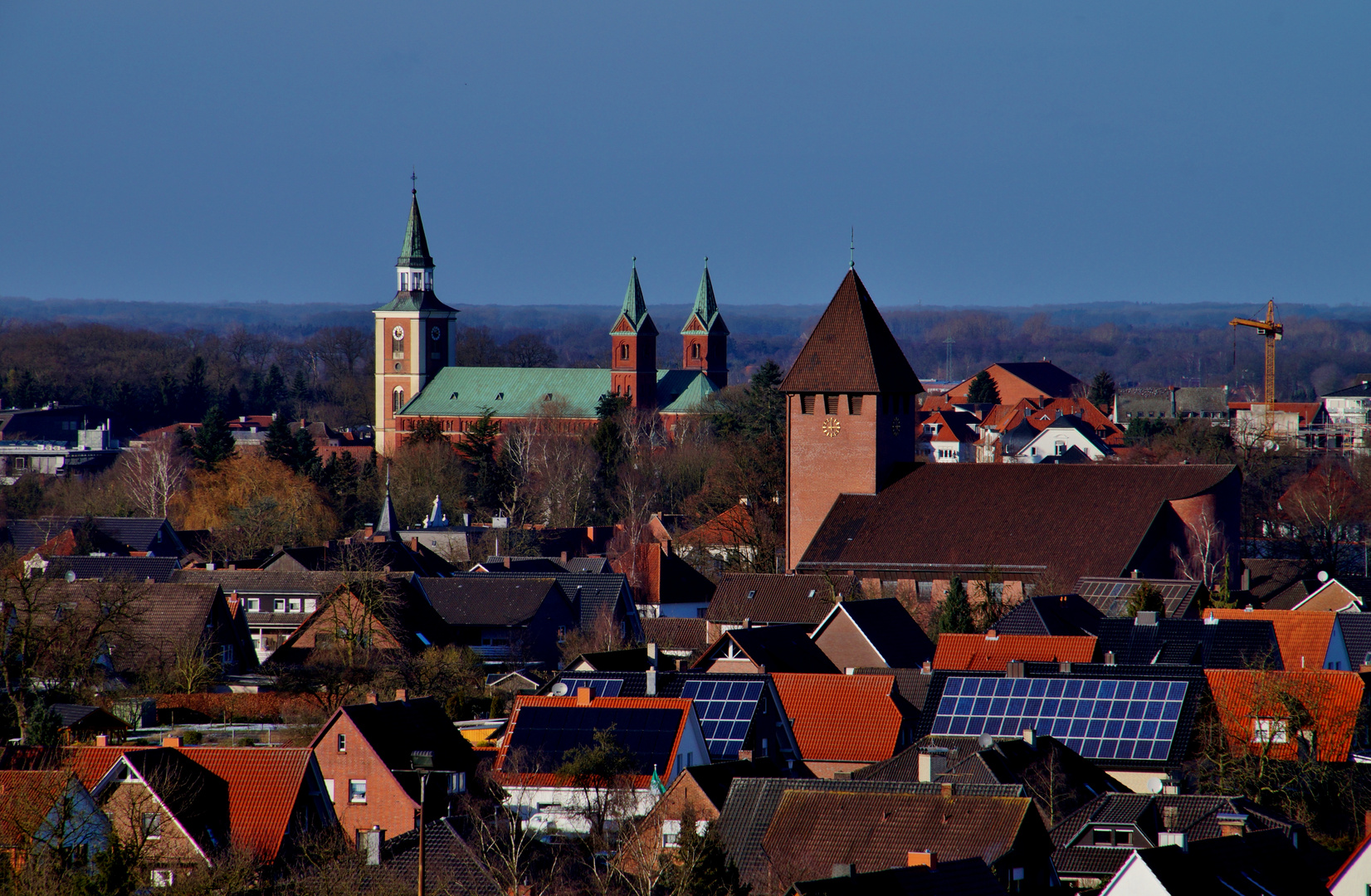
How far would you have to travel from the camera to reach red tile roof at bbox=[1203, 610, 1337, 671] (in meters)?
38.5

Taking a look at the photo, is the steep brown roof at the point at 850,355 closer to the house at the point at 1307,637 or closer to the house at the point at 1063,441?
the house at the point at 1307,637

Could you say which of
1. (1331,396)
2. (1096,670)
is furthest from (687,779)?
(1331,396)

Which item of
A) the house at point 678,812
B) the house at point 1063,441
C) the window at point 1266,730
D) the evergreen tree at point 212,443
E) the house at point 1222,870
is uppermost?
the house at point 1222,870

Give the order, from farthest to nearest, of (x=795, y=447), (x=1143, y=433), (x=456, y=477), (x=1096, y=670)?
(x=1143, y=433) < (x=456, y=477) < (x=795, y=447) < (x=1096, y=670)

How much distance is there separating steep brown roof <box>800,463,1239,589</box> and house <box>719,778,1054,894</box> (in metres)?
28.1

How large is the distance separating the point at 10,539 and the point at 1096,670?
47.2 m

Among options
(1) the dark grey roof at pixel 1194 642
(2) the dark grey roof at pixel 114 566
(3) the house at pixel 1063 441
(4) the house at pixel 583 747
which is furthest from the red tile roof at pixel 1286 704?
(3) the house at pixel 1063 441

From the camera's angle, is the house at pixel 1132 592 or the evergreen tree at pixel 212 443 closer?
the house at pixel 1132 592

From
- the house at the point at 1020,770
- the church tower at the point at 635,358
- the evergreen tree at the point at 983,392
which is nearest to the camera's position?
the house at the point at 1020,770

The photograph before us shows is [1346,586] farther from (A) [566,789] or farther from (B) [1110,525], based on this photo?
(A) [566,789]

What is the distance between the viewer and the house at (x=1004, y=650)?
1484 inches

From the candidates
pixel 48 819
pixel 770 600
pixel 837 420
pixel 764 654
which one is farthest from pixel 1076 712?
pixel 837 420

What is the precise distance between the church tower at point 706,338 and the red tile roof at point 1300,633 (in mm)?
85531

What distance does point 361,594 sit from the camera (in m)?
47.0
